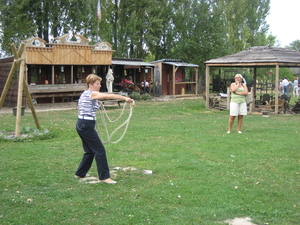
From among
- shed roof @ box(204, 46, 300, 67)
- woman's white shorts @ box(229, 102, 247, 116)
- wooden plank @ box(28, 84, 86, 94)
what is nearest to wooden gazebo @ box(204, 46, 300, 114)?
shed roof @ box(204, 46, 300, 67)

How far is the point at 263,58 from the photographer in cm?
1930

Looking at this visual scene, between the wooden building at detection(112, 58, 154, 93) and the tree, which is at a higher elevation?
the tree

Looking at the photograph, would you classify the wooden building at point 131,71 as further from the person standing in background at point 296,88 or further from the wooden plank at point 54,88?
the person standing in background at point 296,88

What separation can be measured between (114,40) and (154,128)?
881 inches

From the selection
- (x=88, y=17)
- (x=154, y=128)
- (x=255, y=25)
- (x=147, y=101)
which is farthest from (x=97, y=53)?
(x=255, y=25)

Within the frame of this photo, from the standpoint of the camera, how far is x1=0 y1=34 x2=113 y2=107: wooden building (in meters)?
22.2

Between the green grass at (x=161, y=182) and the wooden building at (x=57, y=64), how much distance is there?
37.0 feet

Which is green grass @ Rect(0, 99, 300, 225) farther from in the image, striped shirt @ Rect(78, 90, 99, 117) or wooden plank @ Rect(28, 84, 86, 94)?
wooden plank @ Rect(28, 84, 86, 94)

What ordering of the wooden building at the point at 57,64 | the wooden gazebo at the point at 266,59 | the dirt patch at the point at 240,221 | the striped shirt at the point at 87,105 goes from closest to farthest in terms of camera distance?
the dirt patch at the point at 240,221, the striped shirt at the point at 87,105, the wooden gazebo at the point at 266,59, the wooden building at the point at 57,64

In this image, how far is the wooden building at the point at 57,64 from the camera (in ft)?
72.9

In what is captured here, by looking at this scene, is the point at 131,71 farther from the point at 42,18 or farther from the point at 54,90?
the point at 54,90

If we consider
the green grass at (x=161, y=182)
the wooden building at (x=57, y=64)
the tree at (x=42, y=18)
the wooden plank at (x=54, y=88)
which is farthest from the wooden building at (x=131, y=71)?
the green grass at (x=161, y=182)

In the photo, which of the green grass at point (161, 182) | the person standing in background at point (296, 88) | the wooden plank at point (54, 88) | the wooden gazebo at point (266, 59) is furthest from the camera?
the person standing in background at point (296, 88)

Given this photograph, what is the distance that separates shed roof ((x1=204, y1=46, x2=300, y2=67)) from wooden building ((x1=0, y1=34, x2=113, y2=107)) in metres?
7.97
